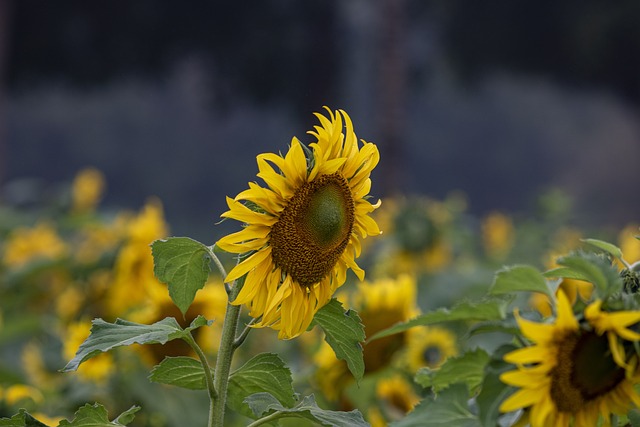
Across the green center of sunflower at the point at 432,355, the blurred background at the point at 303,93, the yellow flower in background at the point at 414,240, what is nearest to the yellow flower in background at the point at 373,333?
the green center of sunflower at the point at 432,355

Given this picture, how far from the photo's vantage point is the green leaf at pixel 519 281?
1.88 ft

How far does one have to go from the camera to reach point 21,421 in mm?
705

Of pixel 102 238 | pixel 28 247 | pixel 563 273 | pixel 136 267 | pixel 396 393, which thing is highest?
pixel 28 247

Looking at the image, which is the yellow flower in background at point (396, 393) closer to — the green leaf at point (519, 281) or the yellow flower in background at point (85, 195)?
the green leaf at point (519, 281)

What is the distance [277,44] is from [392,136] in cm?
348

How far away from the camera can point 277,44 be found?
870 cm

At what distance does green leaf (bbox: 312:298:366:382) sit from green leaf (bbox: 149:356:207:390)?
0.09m

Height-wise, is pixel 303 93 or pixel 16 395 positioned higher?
pixel 303 93

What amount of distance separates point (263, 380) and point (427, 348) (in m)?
0.99

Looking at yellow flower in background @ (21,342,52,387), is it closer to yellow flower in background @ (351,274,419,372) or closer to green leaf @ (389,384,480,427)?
yellow flower in background @ (351,274,419,372)

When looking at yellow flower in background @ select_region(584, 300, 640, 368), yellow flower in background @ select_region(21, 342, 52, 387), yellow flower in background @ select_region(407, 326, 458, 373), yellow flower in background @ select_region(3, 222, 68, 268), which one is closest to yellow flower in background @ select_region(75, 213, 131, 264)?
yellow flower in background @ select_region(3, 222, 68, 268)

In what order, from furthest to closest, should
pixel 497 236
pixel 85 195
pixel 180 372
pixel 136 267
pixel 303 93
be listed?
1. pixel 303 93
2. pixel 497 236
3. pixel 85 195
4. pixel 136 267
5. pixel 180 372

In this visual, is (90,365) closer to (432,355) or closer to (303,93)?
(432,355)

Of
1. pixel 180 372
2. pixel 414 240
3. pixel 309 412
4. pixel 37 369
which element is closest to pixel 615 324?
pixel 309 412
